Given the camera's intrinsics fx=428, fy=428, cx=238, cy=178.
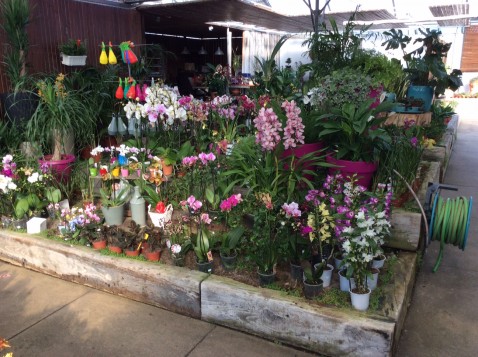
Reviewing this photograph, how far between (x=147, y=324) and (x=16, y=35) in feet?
13.2

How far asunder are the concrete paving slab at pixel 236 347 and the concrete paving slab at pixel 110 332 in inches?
2.6

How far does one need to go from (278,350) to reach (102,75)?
198 inches

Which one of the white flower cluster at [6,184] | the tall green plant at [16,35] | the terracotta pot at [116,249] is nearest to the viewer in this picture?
the terracotta pot at [116,249]

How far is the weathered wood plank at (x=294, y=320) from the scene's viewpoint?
2.31m

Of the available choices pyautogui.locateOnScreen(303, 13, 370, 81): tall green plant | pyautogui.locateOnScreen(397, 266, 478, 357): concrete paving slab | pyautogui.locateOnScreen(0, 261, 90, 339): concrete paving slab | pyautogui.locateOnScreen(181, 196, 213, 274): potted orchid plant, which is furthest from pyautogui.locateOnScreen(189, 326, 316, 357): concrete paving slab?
pyautogui.locateOnScreen(303, 13, 370, 81): tall green plant

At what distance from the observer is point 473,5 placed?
35.9 ft

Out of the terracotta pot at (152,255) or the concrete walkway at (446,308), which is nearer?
the concrete walkway at (446,308)

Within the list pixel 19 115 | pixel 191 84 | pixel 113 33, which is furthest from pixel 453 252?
pixel 191 84

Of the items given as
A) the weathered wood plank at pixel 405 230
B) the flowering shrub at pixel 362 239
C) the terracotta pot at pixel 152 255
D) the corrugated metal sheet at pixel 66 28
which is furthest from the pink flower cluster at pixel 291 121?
the corrugated metal sheet at pixel 66 28

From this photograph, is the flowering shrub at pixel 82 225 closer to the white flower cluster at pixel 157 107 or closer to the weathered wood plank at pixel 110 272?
the weathered wood plank at pixel 110 272

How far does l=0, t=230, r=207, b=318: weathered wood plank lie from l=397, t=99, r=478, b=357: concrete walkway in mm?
1380

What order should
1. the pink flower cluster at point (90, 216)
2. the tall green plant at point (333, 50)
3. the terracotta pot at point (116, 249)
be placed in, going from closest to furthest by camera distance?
the terracotta pot at point (116, 249)
the pink flower cluster at point (90, 216)
the tall green plant at point (333, 50)

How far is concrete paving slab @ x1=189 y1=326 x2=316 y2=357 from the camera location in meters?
2.47

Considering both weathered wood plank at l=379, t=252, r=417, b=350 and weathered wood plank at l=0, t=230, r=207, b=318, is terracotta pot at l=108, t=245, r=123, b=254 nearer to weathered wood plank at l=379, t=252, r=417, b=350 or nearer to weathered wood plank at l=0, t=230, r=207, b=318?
weathered wood plank at l=0, t=230, r=207, b=318
